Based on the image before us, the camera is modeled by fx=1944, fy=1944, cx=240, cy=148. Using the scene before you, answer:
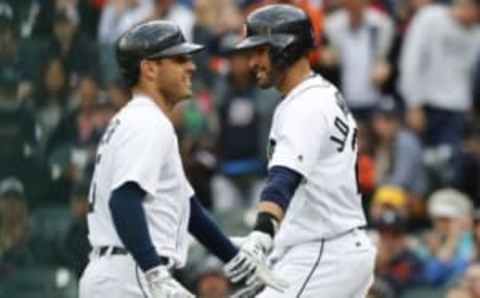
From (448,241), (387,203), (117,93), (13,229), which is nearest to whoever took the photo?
(13,229)

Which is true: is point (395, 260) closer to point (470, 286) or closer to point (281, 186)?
point (470, 286)

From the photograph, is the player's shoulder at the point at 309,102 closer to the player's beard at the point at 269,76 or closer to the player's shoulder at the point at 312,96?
the player's shoulder at the point at 312,96

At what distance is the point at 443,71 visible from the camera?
1439 cm

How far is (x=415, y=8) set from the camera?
15.0 m

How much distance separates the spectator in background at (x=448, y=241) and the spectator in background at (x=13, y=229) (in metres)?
2.59

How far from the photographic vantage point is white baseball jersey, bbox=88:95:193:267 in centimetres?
780

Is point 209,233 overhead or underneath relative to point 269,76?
underneath

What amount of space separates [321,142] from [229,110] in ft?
19.2

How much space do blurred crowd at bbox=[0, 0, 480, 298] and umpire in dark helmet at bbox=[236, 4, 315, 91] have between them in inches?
140

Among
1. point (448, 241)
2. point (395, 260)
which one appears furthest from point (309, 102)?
point (448, 241)

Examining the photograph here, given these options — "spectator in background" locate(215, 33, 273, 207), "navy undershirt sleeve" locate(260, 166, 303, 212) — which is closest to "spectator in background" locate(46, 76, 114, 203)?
"spectator in background" locate(215, 33, 273, 207)

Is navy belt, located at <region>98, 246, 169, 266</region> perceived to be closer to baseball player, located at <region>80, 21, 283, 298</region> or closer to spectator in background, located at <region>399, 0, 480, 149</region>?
baseball player, located at <region>80, 21, 283, 298</region>

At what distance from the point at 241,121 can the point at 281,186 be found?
599 centimetres

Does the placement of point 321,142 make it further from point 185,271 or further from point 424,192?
point 424,192
